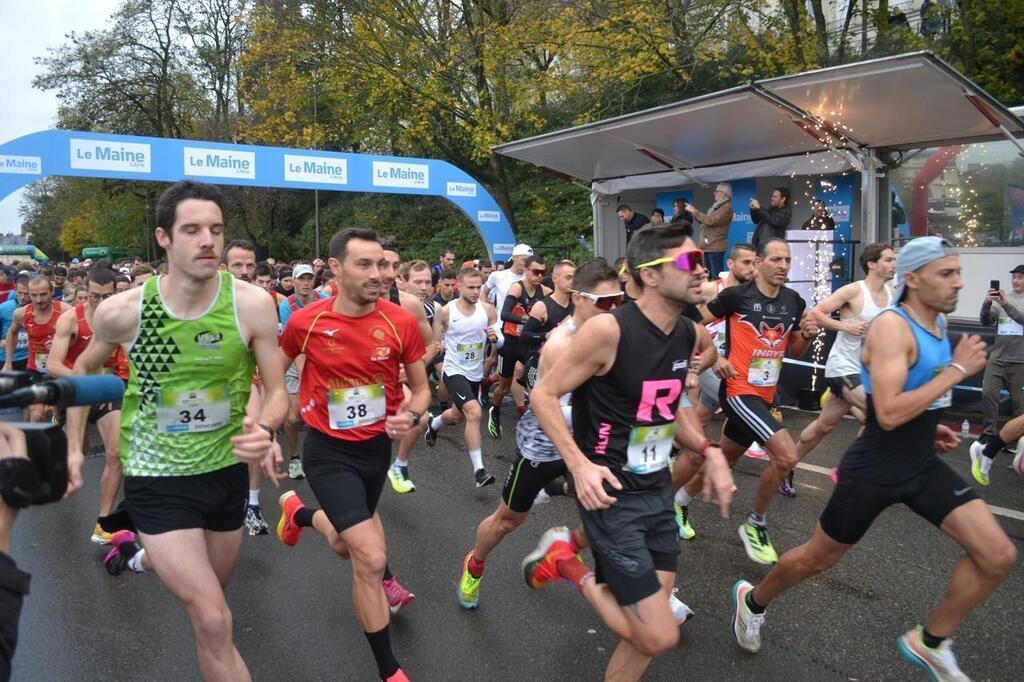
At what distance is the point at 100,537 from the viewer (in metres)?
5.46

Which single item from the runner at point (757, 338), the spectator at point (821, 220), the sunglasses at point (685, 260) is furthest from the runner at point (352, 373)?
the spectator at point (821, 220)

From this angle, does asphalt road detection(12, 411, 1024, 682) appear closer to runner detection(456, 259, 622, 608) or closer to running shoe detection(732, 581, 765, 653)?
running shoe detection(732, 581, 765, 653)

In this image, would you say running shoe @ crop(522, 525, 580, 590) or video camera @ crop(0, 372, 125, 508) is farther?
running shoe @ crop(522, 525, 580, 590)

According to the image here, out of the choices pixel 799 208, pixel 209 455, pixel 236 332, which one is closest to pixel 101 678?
pixel 209 455

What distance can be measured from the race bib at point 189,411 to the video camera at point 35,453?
1398 mm

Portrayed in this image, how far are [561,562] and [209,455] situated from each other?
159cm

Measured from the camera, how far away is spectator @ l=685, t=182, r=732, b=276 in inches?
522

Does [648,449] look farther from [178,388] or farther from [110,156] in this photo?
[110,156]

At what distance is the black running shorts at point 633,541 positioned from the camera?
3010mm

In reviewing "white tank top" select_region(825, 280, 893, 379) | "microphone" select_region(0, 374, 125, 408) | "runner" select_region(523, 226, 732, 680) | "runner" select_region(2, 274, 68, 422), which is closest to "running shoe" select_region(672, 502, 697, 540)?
"white tank top" select_region(825, 280, 893, 379)

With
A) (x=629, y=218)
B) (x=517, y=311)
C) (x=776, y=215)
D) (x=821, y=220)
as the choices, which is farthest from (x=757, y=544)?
(x=629, y=218)

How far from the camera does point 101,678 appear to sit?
3701 mm

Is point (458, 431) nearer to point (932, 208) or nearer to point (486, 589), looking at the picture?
point (486, 589)

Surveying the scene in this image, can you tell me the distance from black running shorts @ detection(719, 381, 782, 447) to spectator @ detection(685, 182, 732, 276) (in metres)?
8.25
